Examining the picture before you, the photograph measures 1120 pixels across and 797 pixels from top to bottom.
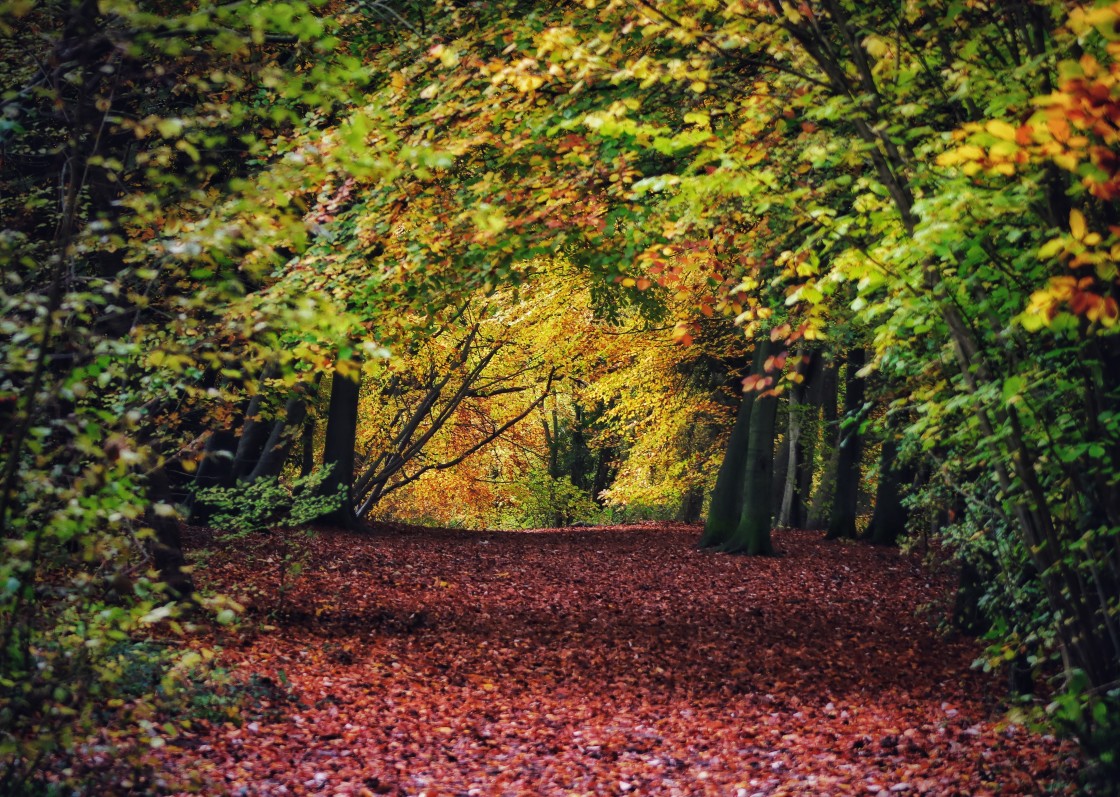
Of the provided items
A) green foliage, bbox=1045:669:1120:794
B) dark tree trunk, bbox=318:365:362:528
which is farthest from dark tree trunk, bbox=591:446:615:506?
green foliage, bbox=1045:669:1120:794

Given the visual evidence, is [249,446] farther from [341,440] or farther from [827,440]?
[827,440]

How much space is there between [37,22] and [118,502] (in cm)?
518

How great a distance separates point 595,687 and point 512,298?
820cm

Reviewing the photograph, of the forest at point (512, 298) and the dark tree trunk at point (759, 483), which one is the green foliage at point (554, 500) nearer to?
the dark tree trunk at point (759, 483)

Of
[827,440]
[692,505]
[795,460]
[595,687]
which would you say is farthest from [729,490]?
[692,505]

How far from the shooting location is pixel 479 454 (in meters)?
27.5

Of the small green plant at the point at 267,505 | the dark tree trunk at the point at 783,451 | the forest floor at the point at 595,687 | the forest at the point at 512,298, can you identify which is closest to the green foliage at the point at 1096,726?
the forest at the point at 512,298

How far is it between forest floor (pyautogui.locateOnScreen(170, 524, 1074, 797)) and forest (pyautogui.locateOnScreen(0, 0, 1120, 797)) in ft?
0.19

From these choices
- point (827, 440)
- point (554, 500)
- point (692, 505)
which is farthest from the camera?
point (554, 500)

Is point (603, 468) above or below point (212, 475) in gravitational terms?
above

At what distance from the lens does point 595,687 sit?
27.4 ft

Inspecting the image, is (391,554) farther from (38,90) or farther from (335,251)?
(38,90)

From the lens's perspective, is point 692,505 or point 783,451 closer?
point 783,451

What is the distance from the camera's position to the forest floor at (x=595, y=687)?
582 cm
